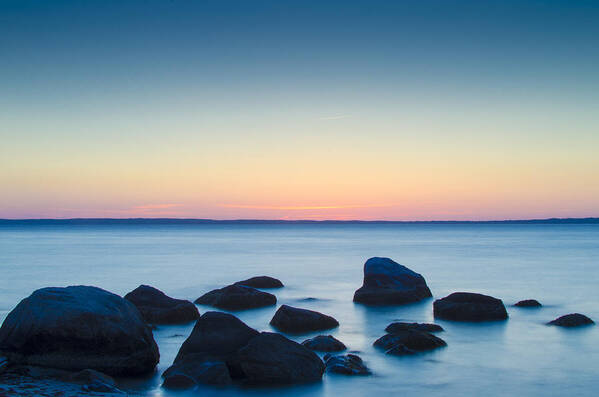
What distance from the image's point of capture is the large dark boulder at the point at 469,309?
15578mm

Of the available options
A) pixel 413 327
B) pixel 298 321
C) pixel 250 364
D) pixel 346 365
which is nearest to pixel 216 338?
pixel 250 364

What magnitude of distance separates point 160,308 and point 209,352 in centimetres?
531

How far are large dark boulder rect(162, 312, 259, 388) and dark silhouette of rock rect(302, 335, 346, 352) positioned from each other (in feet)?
5.30

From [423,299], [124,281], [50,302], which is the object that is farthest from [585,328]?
[124,281]

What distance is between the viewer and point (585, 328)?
14984 mm

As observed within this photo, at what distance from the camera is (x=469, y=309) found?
15.6 metres

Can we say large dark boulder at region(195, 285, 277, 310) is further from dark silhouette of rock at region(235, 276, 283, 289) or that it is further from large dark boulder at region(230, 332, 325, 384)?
large dark boulder at region(230, 332, 325, 384)

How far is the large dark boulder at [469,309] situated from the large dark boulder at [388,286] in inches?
90.2

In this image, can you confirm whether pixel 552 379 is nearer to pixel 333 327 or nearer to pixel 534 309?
pixel 333 327

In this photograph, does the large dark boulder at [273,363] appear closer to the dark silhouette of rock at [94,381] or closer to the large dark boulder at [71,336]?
the large dark boulder at [71,336]

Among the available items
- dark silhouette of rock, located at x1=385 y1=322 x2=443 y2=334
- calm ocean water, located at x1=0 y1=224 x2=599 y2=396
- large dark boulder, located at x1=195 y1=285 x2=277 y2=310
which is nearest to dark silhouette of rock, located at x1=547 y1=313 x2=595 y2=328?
calm ocean water, located at x1=0 y1=224 x2=599 y2=396

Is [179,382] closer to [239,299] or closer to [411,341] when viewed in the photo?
[411,341]

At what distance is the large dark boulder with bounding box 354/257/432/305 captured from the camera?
61.3ft

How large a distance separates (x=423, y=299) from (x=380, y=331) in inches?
218
